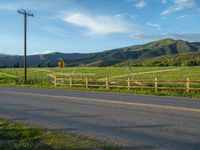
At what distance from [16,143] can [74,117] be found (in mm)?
3552

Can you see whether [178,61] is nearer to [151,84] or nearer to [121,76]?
[121,76]

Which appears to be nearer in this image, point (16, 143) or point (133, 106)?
point (16, 143)

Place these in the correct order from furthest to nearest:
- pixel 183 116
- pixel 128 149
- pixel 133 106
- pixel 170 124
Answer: pixel 133 106, pixel 183 116, pixel 170 124, pixel 128 149

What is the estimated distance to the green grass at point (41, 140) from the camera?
6.71 m

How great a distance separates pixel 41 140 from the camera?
24.1 feet

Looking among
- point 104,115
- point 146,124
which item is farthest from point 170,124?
point 104,115

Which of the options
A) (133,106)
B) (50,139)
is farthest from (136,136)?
(133,106)

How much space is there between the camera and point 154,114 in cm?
1060

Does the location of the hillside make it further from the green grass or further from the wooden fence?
the green grass

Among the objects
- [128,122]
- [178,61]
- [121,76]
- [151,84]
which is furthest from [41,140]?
[178,61]

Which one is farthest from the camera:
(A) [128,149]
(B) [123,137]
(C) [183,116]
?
(C) [183,116]

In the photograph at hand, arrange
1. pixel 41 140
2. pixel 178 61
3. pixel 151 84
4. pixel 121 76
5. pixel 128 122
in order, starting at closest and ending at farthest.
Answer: pixel 41 140
pixel 128 122
pixel 151 84
pixel 121 76
pixel 178 61

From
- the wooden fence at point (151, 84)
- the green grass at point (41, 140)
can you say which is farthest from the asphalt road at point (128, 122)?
the wooden fence at point (151, 84)

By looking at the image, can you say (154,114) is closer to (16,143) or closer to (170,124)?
(170,124)
